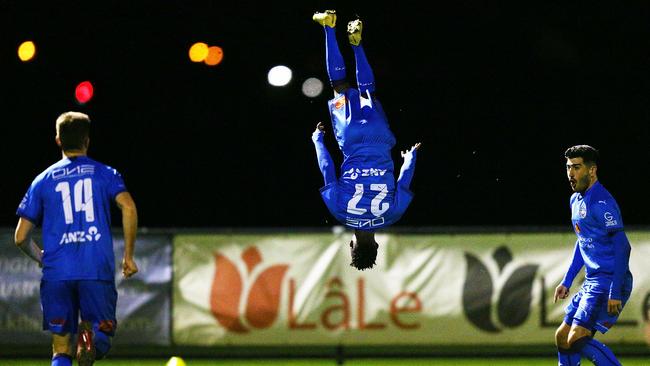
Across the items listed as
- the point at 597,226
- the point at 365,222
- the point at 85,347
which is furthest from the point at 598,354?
the point at 85,347

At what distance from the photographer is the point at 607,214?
32.1ft

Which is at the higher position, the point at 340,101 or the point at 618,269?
the point at 340,101

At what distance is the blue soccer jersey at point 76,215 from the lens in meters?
8.38

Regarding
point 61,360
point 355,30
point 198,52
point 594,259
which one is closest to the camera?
point 355,30

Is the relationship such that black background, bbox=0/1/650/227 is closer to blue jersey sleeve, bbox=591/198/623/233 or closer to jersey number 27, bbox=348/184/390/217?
blue jersey sleeve, bbox=591/198/623/233

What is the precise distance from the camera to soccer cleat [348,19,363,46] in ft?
25.6

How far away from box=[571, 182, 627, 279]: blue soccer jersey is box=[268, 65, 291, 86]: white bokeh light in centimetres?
707

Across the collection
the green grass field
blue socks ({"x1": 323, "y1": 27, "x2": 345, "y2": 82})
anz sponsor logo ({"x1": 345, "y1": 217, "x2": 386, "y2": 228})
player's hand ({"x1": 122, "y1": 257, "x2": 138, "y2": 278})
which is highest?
blue socks ({"x1": 323, "y1": 27, "x2": 345, "y2": 82})

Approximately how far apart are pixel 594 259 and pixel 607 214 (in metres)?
0.42

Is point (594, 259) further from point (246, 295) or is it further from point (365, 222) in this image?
point (246, 295)

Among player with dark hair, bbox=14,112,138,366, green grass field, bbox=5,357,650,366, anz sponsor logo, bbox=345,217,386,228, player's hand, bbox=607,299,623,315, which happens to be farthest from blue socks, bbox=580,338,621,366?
player with dark hair, bbox=14,112,138,366

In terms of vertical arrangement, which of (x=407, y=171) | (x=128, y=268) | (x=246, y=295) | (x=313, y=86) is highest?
(x=313, y=86)

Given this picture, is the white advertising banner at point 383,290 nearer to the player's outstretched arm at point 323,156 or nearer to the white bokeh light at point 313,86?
the white bokeh light at point 313,86

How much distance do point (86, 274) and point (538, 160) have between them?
12.1 m
